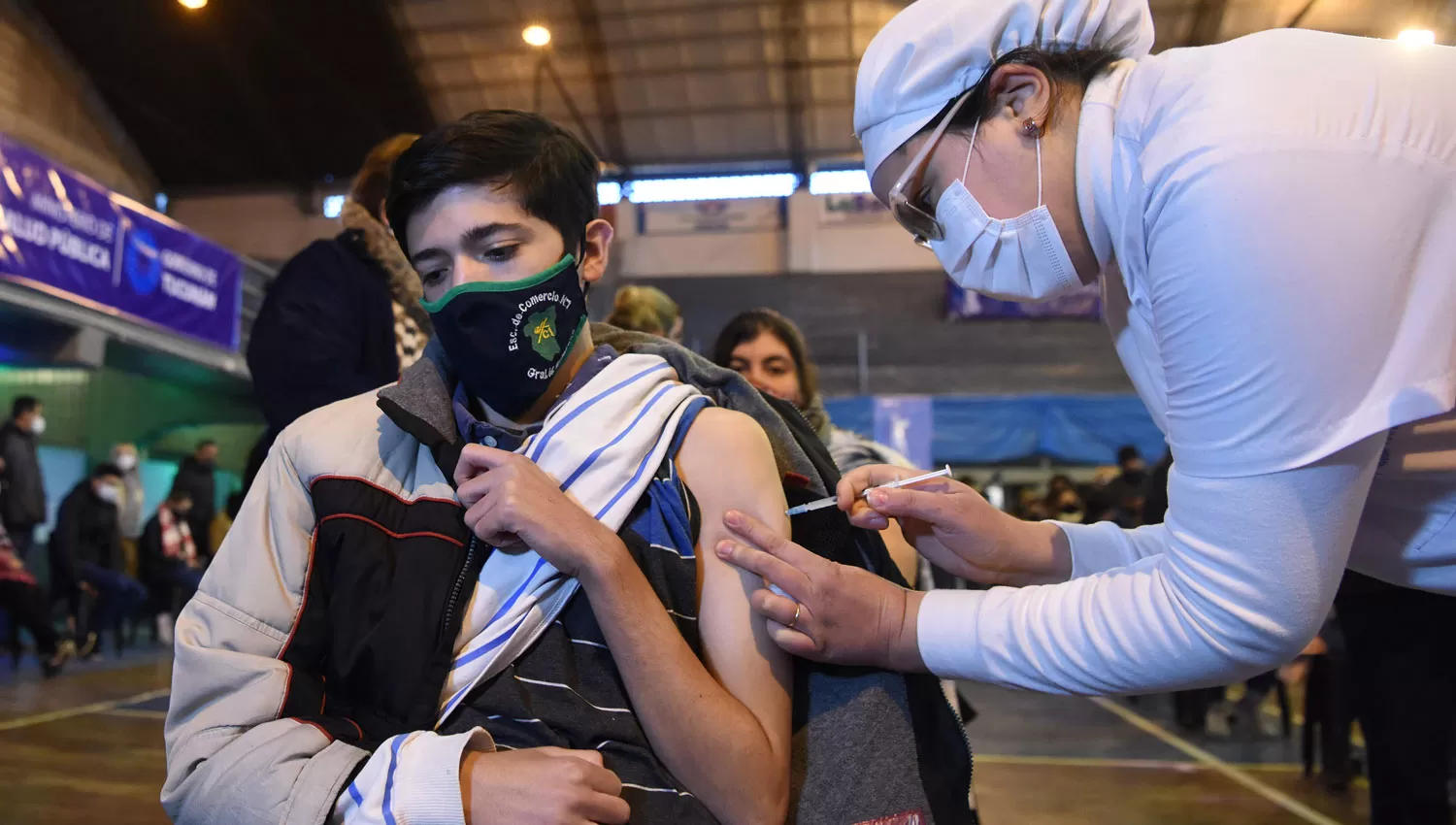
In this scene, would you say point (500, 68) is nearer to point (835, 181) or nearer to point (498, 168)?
point (835, 181)

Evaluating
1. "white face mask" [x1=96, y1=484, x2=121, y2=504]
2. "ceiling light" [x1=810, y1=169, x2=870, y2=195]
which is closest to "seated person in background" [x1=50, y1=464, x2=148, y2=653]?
"white face mask" [x1=96, y1=484, x2=121, y2=504]

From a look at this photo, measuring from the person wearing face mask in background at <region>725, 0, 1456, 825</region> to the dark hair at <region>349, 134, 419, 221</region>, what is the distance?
1.33 m

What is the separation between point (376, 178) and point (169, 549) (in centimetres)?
655

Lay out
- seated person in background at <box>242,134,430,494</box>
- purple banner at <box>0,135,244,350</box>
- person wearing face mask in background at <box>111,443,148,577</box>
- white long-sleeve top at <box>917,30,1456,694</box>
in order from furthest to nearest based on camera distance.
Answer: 1. person wearing face mask in background at <box>111,443,148,577</box>
2. purple banner at <box>0,135,244,350</box>
3. seated person in background at <box>242,134,430,494</box>
4. white long-sleeve top at <box>917,30,1456,694</box>

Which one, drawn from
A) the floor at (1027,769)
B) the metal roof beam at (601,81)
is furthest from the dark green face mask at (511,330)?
the metal roof beam at (601,81)

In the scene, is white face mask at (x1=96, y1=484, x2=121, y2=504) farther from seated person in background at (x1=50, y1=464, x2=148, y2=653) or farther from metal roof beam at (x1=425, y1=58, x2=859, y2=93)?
metal roof beam at (x1=425, y1=58, x2=859, y2=93)

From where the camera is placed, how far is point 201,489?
7.95 meters

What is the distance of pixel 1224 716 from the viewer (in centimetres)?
490

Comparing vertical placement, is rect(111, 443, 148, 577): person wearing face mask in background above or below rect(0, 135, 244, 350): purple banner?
below

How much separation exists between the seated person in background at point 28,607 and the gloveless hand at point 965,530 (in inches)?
226

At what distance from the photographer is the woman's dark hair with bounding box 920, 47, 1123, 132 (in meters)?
0.98

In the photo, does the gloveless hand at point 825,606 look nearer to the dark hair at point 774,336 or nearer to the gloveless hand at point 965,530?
the gloveless hand at point 965,530

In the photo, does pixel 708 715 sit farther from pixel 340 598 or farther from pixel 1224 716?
pixel 1224 716

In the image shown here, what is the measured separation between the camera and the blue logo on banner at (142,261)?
6605mm
